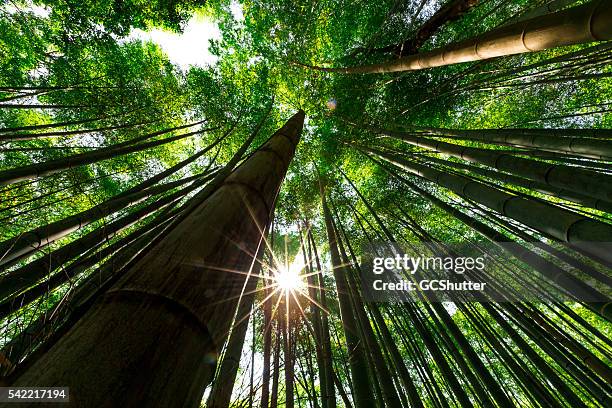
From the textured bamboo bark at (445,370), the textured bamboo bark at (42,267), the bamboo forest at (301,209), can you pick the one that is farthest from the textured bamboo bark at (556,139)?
the textured bamboo bark at (42,267)

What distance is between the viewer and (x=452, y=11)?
15.2 feet

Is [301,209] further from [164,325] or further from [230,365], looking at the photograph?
[164,325]

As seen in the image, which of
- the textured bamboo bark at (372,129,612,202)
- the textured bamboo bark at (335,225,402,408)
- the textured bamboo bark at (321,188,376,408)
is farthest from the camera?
the textured bamboo bark at (335,225,402,408)

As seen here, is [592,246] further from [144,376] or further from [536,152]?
[144,376]

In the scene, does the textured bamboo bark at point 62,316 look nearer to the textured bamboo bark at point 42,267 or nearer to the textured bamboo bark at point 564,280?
the textured bamboo bark at point 42,267

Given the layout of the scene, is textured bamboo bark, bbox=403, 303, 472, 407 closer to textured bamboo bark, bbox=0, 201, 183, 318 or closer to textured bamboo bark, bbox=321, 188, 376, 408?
textured bamboo bark, bbox=321, 188, 376, 408

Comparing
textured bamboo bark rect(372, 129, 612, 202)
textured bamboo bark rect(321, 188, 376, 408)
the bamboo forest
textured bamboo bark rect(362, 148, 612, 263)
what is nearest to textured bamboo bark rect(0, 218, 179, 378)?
the bamboo forest

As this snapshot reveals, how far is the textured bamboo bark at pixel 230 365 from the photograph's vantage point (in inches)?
50.7

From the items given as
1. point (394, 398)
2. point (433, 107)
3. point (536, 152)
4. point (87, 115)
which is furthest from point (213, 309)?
point (87, 115)

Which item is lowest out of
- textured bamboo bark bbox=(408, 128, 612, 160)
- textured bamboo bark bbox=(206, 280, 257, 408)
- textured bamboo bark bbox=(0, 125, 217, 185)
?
textured bamboo bark bbox=(206, 280, 257, 408)

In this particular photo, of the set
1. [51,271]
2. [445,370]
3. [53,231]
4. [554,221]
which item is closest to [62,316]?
[51,271]

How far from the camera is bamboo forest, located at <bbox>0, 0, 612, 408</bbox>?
0.54m

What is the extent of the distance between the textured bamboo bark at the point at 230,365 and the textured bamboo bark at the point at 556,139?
2.53m

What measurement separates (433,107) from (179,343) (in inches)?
260
